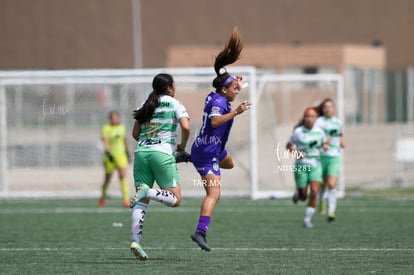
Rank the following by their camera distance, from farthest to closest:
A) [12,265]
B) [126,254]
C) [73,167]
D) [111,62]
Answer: [111,62]
[73,167]
[126,254]
[12,265]

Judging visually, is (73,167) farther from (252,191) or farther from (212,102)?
(212,102)

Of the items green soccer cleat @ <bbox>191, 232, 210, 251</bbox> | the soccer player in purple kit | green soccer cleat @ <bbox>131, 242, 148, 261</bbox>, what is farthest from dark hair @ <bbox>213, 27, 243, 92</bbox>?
green soccer cleat @ <bbox>131, 242, 148, 261</bbox>

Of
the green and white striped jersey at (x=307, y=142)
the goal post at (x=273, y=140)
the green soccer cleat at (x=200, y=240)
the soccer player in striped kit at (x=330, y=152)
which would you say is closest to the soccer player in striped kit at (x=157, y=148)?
the green soccer cleat at (x=200, y=240)

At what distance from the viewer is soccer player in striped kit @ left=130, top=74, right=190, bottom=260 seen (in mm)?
11406

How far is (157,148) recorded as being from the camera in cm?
1145

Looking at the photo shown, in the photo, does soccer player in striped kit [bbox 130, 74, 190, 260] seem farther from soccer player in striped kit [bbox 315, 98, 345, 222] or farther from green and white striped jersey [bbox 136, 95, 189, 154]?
soccer player in striped kit [bbox 315, 98, 345, 222]

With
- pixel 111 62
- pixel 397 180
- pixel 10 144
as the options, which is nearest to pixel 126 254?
pixel 10 144

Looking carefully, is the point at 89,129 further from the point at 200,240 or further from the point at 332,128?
the point at 200,240

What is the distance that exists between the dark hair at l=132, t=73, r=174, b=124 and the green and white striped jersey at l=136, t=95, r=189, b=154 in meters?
0.05

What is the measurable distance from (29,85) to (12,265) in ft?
45.4

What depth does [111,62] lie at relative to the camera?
5328 cm

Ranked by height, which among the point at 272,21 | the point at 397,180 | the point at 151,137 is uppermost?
the point at 272,21

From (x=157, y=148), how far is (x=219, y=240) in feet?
10.4

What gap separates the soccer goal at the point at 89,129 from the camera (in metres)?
23.9
